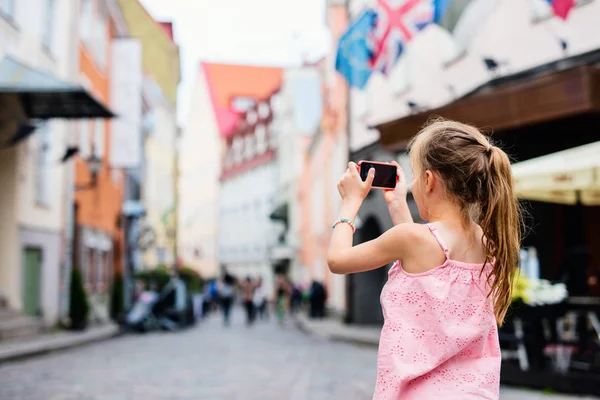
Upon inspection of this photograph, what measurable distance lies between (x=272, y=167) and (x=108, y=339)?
38.0 m

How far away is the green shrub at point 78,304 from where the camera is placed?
19.8m

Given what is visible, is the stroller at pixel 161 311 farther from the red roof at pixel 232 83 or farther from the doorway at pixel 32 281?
the red roof at pixel 232 83

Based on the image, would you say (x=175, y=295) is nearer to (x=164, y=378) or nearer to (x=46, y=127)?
(x=46, y=127)

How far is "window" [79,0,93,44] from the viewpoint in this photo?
24094 millimetres

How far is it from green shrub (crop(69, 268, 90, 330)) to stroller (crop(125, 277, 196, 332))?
7.59ft

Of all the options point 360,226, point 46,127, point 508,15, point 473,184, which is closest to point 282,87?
point 360,226

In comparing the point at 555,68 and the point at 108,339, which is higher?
the point at 555,68

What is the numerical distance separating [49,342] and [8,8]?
6214 millimetres

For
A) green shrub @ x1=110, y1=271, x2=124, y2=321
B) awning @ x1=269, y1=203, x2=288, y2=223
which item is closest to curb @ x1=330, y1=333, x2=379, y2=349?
green shrub @ x1=110, y1=271, x2=124, y2=321

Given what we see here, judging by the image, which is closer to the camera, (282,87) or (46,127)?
(46,127)

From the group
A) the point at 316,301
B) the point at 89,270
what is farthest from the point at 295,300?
the point at 89,270

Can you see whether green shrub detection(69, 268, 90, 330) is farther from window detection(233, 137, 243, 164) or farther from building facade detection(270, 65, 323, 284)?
window detection(233, 137, 243, 164)

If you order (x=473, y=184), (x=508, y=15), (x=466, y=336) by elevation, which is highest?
(x=508, y=15)

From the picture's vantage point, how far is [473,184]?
241 cm
